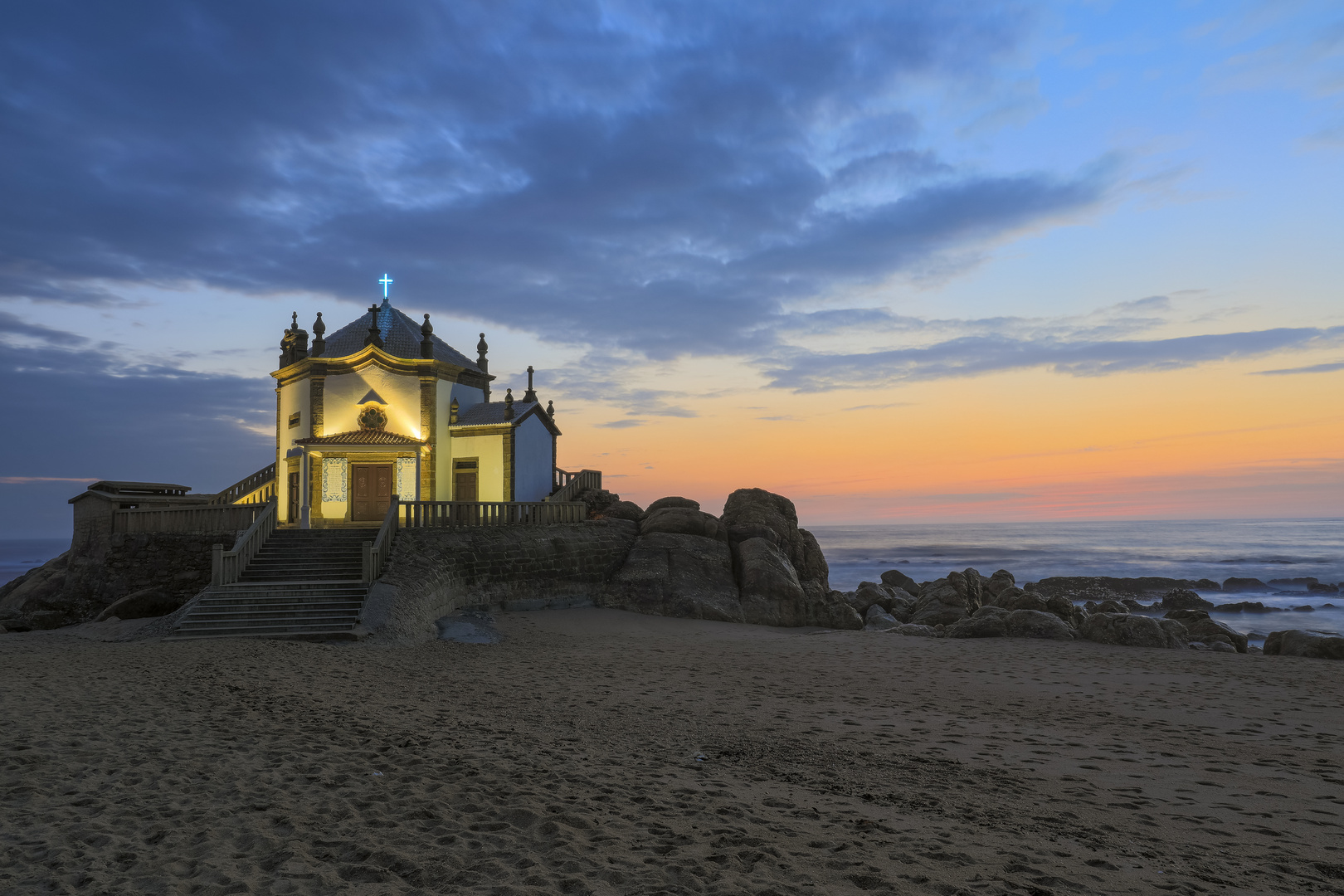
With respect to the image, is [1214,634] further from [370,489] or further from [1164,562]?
[1164,562]

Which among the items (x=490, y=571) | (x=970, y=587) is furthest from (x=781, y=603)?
(x=970, y=587)

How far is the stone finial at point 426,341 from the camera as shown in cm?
2548

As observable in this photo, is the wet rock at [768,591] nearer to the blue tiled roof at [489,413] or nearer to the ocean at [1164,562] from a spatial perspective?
the blue tiled roof at [489,413]

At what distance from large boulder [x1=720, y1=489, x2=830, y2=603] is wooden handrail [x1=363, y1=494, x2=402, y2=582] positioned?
10.1 metres

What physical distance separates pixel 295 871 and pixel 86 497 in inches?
853

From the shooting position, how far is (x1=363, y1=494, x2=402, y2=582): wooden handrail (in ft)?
54.0

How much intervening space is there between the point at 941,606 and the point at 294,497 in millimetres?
21715

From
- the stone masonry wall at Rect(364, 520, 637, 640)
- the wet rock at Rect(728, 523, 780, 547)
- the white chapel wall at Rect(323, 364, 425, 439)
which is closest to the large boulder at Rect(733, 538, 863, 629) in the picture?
the wet rock at Rect(728, 523, 780, 547)

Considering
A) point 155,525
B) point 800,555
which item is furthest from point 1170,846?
point 155,525

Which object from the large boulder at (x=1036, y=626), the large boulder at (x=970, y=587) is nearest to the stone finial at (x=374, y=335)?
the large boulder at (x=1036, y=626)

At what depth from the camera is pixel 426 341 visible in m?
25.6

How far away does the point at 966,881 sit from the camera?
458 cm

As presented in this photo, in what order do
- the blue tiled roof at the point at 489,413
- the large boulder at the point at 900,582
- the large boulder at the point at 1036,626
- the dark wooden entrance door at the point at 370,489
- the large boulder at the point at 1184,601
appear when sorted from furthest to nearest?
the large boulder at the point at 900,582 < the large boulder at the point at 1184,601 < the blue tiled roof at the point at 489,413 < the dark wooden entrance door at the point at 370,489 < the large boulder at the point at 1036,626

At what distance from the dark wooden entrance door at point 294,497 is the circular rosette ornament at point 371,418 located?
2.61m
